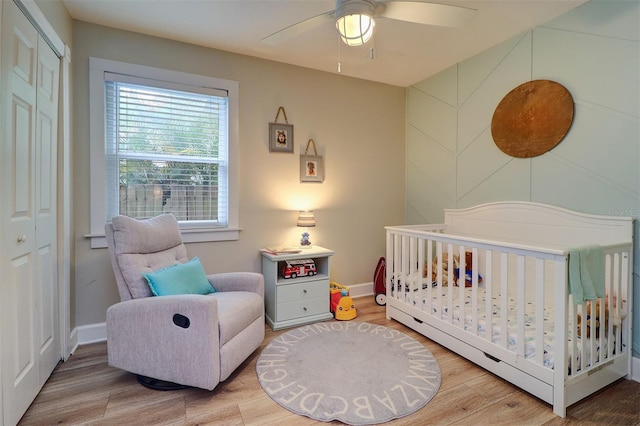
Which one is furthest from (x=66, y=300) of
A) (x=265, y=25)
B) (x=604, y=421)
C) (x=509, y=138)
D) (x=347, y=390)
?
(x=509, y=138)

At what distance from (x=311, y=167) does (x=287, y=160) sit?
269mm

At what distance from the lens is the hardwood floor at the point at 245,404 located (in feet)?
5.23

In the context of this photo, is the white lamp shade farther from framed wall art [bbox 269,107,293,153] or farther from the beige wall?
framed wall art [bbox 269,107,293,153]

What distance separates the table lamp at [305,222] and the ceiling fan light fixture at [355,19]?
172 centimetres

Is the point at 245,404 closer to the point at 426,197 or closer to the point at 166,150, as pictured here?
the point at 166,150

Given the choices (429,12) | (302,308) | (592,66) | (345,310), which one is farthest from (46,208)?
(592,66)

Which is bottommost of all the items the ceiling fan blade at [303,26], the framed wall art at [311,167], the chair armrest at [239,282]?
the chair armrest at [239,282]

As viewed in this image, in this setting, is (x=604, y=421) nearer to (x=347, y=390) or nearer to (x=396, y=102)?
(x=347, y=390)

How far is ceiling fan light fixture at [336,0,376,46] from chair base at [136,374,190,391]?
223cm

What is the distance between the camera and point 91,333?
2.49 metres

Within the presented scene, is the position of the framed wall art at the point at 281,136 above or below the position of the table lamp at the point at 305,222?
above

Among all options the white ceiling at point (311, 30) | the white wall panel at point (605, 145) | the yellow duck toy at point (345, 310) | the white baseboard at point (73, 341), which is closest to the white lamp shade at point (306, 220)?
the yellow duck toy at point (345, 310)

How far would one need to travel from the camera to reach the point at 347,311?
9.61ft

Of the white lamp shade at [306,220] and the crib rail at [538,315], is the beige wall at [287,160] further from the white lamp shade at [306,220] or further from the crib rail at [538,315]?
the crib rail at [538,315]
